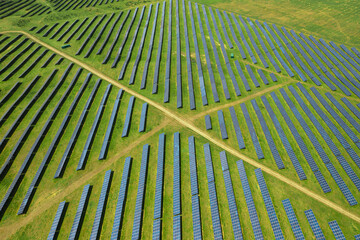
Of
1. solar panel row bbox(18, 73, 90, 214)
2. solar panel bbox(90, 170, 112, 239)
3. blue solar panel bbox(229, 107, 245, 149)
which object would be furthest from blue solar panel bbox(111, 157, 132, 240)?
blue solar panel bbox(229, 107, 245, 149)

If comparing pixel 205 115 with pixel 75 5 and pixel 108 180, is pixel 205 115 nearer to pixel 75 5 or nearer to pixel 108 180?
pixel 108 180

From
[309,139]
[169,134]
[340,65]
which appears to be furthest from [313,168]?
[340,65]

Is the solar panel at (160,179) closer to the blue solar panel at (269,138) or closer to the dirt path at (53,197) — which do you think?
the dirt path at (53,197)

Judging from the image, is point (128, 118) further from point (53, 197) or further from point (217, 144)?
point (217, 144)

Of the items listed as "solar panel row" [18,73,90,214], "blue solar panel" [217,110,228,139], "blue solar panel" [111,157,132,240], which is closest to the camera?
"blue solar panel" [111,157,132,240]

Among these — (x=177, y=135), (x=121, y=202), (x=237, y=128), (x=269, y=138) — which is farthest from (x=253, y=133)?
(x=121, y=202)

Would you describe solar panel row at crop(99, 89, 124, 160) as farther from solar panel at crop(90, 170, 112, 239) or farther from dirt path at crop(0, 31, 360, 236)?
solar panel at crop(90, 170, 112, 239)
